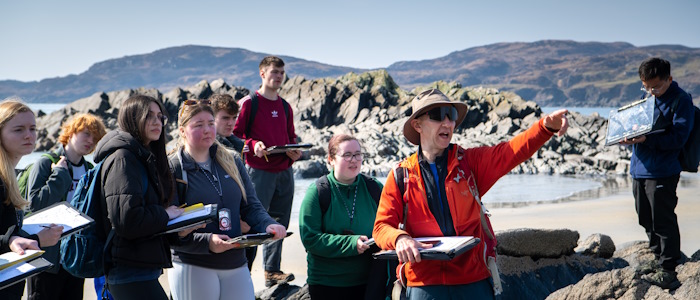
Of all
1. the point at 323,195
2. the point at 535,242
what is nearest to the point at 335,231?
the point at 323,195

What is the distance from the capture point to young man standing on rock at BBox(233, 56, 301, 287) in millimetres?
6258

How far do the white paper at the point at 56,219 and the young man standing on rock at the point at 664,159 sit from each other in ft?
15.9

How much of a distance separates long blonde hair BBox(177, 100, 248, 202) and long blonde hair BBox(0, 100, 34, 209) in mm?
945

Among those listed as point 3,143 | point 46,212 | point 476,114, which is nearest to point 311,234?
point 46,212

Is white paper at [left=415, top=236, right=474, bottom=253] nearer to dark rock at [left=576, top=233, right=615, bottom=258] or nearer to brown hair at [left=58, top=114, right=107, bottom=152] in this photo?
brown hair at [left=58, top=114, right=107, bottom=152]

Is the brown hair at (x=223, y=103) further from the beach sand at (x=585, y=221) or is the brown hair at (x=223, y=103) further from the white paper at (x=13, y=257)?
the white paper at (x=13, y=257)

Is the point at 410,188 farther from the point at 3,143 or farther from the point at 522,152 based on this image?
the point at 3,143

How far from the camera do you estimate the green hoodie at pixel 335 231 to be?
423cm

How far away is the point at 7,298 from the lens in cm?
310

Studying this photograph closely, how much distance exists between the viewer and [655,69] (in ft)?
19.7

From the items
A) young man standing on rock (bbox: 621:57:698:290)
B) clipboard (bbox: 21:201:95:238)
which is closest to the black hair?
young man standing on rock (bbox: 621:57:698:290)

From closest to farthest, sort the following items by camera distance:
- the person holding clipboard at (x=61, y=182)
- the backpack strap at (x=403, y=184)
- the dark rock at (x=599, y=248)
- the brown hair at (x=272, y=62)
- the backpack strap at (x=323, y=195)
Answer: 1. the backpack strap at (x=403, y=184)
2. the backpack strap at (x=323, y=195)
3. the person holding clipboard at (x=61, y=182)
4. the brown hair at (x=272, y=62)
5. the dark rock at (x=599, y=248)

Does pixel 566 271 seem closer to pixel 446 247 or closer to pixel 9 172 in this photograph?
pixel 446 247

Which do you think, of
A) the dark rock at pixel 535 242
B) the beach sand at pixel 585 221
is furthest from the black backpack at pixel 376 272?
the beach sand at pixel 585 221
